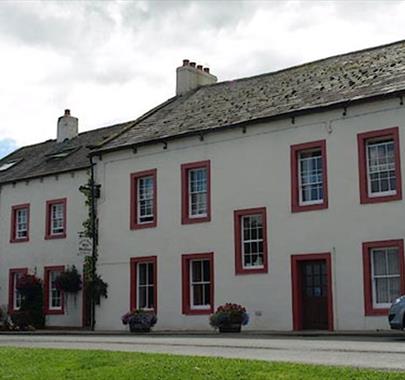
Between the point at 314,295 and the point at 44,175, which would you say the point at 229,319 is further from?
the point at 44,175

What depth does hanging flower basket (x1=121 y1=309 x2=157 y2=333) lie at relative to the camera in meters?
25.0

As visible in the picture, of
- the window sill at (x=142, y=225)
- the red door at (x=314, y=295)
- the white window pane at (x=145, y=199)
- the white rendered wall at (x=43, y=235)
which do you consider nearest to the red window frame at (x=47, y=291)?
the white rendered wall at (x=43, y=235)

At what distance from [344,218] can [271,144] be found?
360 centimetres

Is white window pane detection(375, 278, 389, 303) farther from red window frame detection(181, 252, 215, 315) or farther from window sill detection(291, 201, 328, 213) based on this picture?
red window frame detection(181, 252, 215, 315)

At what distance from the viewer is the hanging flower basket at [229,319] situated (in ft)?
74.2

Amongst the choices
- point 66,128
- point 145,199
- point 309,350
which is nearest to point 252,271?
point 145,199

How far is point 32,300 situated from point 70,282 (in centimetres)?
247

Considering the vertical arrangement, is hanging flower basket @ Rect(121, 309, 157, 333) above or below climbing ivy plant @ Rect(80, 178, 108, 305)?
below

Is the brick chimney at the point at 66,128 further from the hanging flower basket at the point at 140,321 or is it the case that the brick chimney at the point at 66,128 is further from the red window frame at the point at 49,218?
the hanging flower basket at the point at 140,321

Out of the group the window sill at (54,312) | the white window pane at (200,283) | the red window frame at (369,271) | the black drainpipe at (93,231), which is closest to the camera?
the red window frame at (369,271)

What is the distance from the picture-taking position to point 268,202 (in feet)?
77.6

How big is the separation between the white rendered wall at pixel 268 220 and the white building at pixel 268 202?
0.13 ft

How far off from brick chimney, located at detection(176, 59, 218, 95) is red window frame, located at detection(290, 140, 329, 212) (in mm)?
10210

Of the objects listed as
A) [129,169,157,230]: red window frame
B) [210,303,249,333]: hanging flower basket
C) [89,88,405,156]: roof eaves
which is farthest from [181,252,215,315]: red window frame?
[89,88,405,156]: roof eaves
